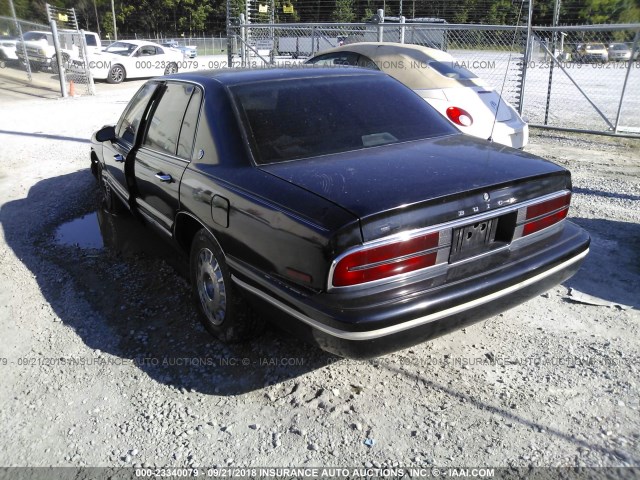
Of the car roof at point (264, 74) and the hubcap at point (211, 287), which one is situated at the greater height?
the car roof at point (264, 74)

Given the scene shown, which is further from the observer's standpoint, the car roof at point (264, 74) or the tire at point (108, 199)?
the tire at point (108, 199)

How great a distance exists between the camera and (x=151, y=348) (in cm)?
347

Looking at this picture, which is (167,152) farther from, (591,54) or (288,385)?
(591,54)

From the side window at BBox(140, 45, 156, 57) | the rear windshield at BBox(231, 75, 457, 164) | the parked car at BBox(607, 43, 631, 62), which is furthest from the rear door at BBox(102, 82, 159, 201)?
the side window at BBox(140, 45, 156, 57)

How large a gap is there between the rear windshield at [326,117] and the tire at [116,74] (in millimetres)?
20585

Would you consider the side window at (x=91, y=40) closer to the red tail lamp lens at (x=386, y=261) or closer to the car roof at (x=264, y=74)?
the car roof at (x=264, y=74)

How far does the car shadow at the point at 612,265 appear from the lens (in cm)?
399

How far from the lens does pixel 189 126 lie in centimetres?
358

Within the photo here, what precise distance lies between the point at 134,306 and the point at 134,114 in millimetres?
1705

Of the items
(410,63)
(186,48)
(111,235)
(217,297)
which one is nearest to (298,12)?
(186,48)

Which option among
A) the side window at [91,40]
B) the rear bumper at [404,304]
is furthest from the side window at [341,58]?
the side window at [91,40]

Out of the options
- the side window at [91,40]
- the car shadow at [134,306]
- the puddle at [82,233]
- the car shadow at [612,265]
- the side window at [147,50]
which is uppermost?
the side window at [91,40]

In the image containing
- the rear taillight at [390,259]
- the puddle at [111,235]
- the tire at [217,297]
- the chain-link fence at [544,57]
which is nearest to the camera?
the rear taillight at [390,259]

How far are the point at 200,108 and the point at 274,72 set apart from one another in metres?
0.61
